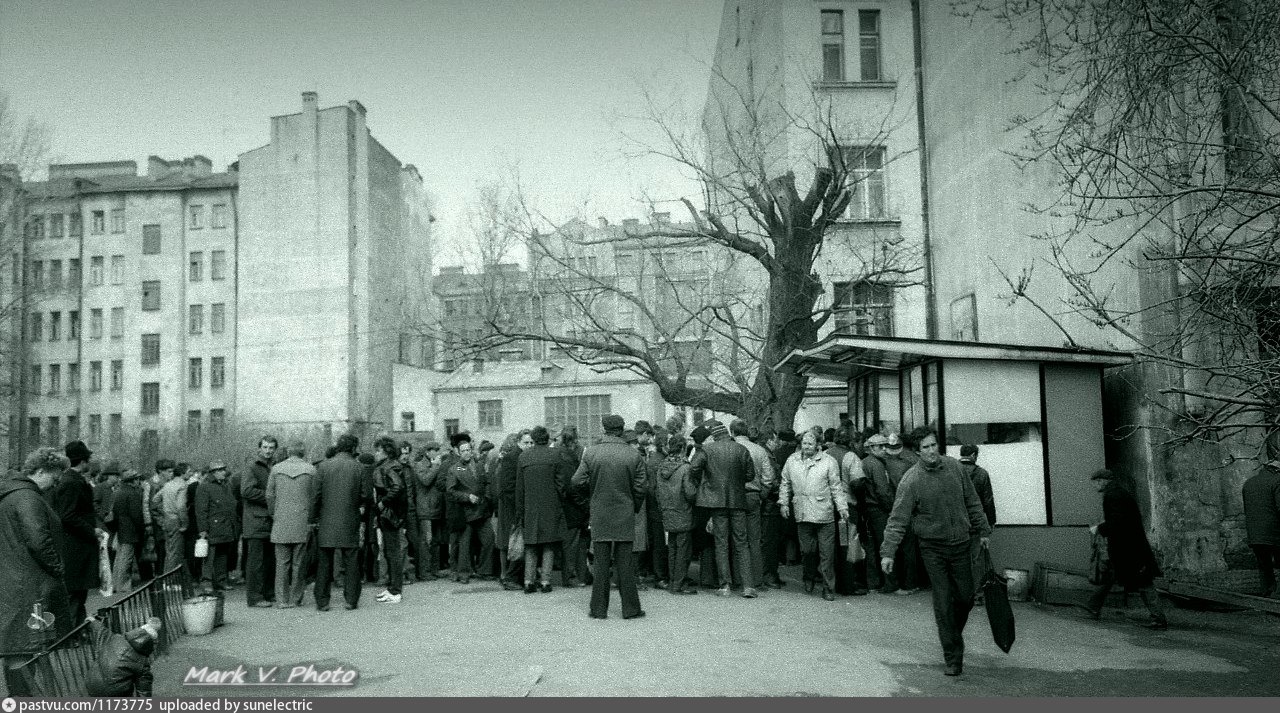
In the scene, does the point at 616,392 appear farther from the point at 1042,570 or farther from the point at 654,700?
the point at 654,700

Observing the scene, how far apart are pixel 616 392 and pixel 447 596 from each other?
39908mm

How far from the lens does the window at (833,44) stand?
24.3m

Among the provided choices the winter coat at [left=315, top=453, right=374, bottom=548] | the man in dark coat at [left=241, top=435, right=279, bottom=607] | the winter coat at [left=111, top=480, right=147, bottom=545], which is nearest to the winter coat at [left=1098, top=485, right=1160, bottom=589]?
the winter coat at [left=315, top=453, right=374, bottom=548]

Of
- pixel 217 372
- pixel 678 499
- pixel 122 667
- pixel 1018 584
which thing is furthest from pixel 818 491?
pixel 217 372

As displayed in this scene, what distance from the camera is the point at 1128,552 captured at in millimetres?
9367

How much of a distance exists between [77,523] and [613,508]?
5.09 m

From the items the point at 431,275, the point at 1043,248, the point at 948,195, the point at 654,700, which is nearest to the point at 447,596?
the point at 654,700

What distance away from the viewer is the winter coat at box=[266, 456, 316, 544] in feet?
34.8

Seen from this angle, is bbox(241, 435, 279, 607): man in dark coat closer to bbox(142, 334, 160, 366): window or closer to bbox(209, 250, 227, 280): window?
bbox(209, 250, 227, 280): window

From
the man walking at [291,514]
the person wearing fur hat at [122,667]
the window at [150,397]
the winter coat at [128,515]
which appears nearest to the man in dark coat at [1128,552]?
the man walking at [291,514]

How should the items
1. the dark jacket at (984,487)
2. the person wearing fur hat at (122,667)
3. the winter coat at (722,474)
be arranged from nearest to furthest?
the person wearing fur hat at (122,667) → the dark jacket at (984,487) → the winter coat at (722,474)

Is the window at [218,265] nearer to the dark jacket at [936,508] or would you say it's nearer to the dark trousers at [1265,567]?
the dark jacket at [936,508]

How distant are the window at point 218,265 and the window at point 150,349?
5.38m

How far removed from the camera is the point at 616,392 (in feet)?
168
